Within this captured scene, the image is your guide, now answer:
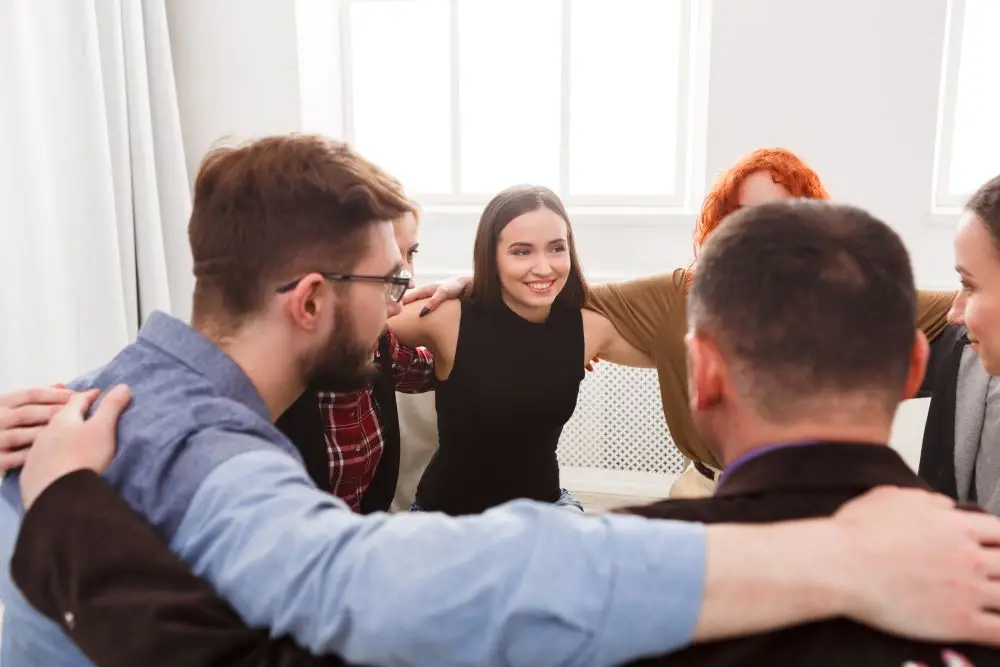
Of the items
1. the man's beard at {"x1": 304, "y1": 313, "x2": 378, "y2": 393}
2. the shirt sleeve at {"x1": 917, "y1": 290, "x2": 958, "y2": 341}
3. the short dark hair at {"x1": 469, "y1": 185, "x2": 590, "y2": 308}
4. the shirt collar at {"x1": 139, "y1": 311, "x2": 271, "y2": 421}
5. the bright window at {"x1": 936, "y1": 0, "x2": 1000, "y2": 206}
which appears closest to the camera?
the shirt collar at {"x1": 139, "y1": 311, "x2": 271, "y2": 421}

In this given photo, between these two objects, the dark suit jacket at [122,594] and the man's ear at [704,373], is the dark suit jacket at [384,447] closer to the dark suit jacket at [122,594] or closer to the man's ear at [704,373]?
the dark suit jacket at [122,594]

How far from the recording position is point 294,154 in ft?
3.51

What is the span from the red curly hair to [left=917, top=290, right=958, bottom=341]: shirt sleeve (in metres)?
0.36

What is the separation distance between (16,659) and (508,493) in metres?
1.21

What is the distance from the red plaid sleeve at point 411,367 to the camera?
187cm

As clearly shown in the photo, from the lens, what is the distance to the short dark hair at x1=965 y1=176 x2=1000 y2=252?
122cm

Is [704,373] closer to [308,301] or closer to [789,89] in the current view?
[308,301]

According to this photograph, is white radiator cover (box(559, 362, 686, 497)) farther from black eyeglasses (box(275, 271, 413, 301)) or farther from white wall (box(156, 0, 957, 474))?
black eyeglasses (box(275, 271, 413, 301))

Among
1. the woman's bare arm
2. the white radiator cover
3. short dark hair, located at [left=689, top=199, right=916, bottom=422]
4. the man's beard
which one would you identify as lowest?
the white radiator cover

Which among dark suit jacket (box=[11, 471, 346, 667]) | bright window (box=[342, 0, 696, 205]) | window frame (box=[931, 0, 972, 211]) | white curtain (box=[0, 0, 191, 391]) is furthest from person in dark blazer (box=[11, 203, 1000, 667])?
bright window (box=[342, 0, 696, 205])

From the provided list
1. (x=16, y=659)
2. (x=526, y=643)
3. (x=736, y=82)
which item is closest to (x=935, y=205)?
(x=736, y=82)

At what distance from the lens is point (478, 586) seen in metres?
0.64

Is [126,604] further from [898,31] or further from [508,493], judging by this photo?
[898,31]

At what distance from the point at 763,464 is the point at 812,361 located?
0.10m
